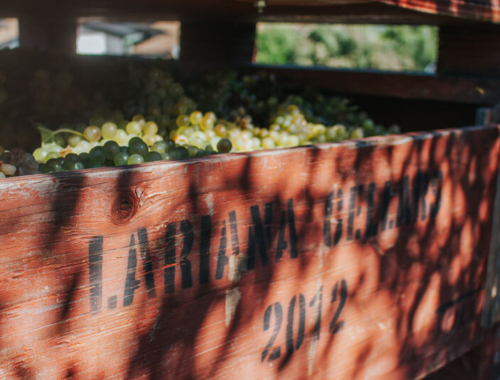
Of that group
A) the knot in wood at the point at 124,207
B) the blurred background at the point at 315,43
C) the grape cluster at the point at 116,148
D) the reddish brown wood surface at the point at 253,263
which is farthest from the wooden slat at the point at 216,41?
the blurred background at the point at 315,43

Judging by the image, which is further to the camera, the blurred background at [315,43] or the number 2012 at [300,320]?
the blurred background at [315,43]

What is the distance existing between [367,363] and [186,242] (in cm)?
89

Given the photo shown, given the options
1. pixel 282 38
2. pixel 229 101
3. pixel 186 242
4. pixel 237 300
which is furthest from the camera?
pixel 282 38

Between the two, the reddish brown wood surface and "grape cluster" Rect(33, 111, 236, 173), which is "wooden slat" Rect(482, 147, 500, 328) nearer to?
the reddish brown wood surface

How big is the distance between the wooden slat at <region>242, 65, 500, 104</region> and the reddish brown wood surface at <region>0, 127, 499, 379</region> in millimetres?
553

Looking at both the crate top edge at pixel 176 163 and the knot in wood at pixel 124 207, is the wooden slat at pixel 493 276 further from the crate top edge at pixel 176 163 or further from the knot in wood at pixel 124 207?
the knot in wood at pixel 124 207

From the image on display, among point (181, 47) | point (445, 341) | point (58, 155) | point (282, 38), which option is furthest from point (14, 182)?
point (282, 38)

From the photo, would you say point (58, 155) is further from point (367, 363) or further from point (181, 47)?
point (181, 47)

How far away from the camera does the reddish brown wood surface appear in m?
0.94

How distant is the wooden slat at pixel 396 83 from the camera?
252 cm

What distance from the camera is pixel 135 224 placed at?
41.0 inches

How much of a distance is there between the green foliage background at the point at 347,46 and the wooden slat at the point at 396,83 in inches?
579

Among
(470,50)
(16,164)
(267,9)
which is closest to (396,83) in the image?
(470,50)

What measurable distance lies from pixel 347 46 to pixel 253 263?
20090mm
